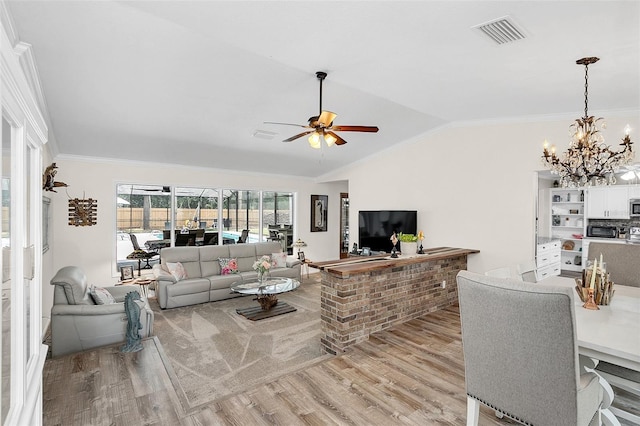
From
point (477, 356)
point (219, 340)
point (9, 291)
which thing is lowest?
point (219, 340)

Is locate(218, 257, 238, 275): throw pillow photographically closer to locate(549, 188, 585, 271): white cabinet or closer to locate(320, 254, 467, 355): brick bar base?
locate(320, 254, 467, 355): brick bar base

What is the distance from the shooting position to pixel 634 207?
659 cm

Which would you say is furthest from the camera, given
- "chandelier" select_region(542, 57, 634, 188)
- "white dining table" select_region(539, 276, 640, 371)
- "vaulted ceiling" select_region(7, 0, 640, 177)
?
"chandelier" select_region(542, 57, 634, 188)

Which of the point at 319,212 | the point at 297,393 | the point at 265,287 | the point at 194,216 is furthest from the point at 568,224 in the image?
the point at 194,216

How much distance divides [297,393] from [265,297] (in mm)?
2398

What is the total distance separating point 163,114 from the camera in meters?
4.25

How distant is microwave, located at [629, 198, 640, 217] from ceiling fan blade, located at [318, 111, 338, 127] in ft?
22.8

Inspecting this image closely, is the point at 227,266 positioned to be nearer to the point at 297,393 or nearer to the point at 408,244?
the point at 408,244

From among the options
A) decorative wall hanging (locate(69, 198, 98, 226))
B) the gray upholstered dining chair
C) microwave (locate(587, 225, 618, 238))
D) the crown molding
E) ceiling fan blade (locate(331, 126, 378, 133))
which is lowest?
the gray upholstered dining chair

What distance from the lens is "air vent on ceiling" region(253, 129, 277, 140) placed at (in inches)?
205

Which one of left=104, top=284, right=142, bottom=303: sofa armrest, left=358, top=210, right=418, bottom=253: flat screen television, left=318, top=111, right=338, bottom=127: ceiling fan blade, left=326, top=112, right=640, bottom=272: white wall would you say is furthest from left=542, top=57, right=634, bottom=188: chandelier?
left=104, top=284, right=142, bottom=303: sofa armrest

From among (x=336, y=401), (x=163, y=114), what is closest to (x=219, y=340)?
(x=336, y=401)

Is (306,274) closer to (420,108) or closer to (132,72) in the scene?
(420,108)

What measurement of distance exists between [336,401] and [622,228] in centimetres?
751
